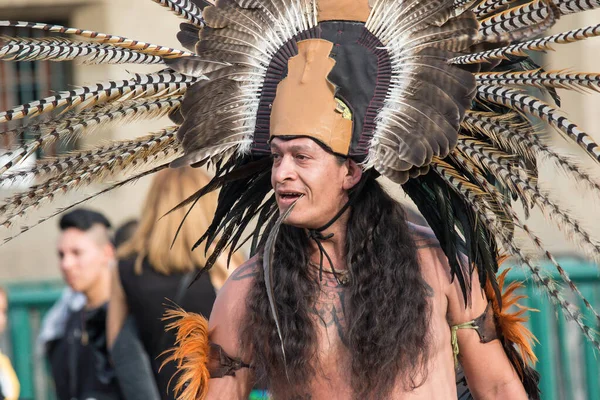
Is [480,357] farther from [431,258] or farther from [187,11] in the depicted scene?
[187,11]

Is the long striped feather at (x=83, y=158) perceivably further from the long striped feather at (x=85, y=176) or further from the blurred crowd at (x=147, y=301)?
the blurred crowd at (x=147, y=301)

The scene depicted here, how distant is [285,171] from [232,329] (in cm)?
53

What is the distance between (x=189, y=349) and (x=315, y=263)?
17.9 inches

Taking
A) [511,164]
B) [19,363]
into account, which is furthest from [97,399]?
[511,164]

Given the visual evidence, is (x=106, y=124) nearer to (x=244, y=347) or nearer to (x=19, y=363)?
(x=244, y=347)

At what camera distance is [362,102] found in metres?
3.09

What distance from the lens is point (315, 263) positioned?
128 inches

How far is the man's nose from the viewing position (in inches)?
118

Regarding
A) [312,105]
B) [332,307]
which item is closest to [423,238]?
[332,307]

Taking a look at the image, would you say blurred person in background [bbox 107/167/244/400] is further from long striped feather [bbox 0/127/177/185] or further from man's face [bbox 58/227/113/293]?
long striped feather [bbox 0/127/177/185]

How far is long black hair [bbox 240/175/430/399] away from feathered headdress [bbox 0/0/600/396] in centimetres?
13

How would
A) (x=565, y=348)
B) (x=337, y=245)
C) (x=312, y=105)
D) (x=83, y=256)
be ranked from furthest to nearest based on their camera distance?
(x=565, y=348), (x=83, y=256), (x=337, y=245), (x=312, y=105)

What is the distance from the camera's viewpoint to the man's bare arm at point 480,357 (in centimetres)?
326

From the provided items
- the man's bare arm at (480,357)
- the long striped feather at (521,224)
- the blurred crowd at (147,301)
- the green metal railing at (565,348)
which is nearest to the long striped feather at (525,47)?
the long striped feather at (521,224)
